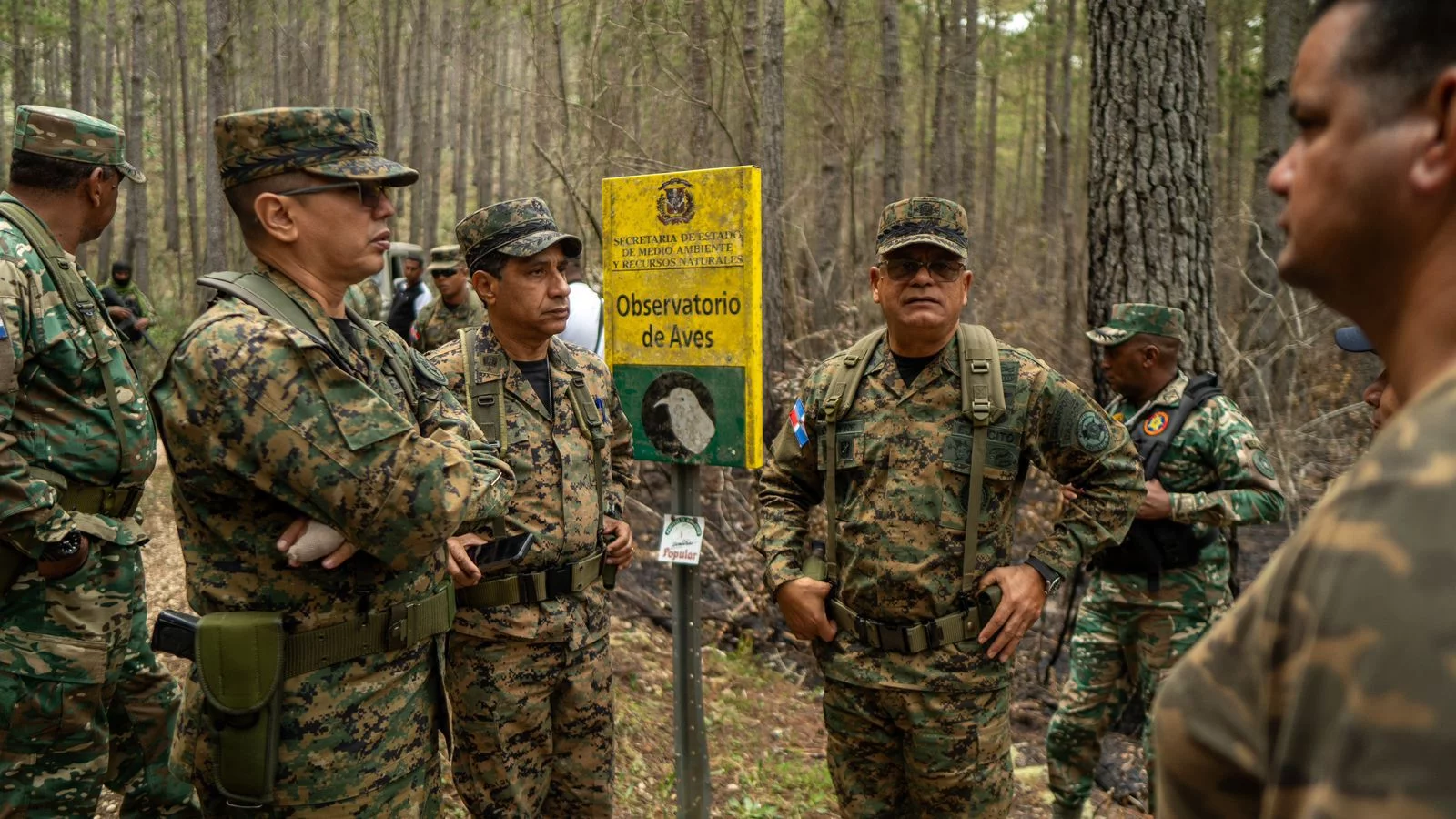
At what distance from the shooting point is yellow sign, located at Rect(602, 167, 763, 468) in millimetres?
3307

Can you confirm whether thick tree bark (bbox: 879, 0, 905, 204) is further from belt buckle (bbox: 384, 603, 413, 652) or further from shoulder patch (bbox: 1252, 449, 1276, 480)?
belt buckle (bbox: 384, 603, 413, 652)

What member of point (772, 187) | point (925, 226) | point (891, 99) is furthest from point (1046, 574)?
point (891, 99)

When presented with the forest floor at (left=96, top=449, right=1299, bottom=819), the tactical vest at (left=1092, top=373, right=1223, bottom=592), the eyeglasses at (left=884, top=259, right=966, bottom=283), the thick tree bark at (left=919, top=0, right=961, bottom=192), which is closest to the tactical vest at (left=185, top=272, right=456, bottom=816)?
the eyeglasses at (left=884, top=259, right=966, bottom=283)

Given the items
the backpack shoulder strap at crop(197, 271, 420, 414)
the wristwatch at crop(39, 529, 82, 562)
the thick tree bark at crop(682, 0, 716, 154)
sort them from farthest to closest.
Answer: the thick tree bark at crop(682, 0, 716, 154) < the wristwatch at crop(39, 529, 82, 562) < the backpack shoulder strap at crop(197, 271, 420, 414)

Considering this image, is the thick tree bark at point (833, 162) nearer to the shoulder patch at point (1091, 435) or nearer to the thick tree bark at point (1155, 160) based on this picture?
the thick tree bark at point (1155, 160)

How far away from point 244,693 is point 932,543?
181cm

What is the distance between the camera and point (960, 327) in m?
2.97

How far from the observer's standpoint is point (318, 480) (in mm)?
2000

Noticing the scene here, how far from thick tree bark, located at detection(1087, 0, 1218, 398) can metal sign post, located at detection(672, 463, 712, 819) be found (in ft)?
7.62

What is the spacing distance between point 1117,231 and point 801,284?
7.27m

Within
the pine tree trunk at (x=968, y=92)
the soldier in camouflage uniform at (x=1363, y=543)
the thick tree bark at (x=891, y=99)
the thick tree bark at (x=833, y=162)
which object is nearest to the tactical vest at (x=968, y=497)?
the soldier in camouflage uniform at (x=1363, y=543)

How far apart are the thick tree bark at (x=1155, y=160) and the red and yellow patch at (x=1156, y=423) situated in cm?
66

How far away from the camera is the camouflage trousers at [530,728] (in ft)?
9.73

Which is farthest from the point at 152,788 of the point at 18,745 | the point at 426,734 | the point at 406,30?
the point at 406,30
